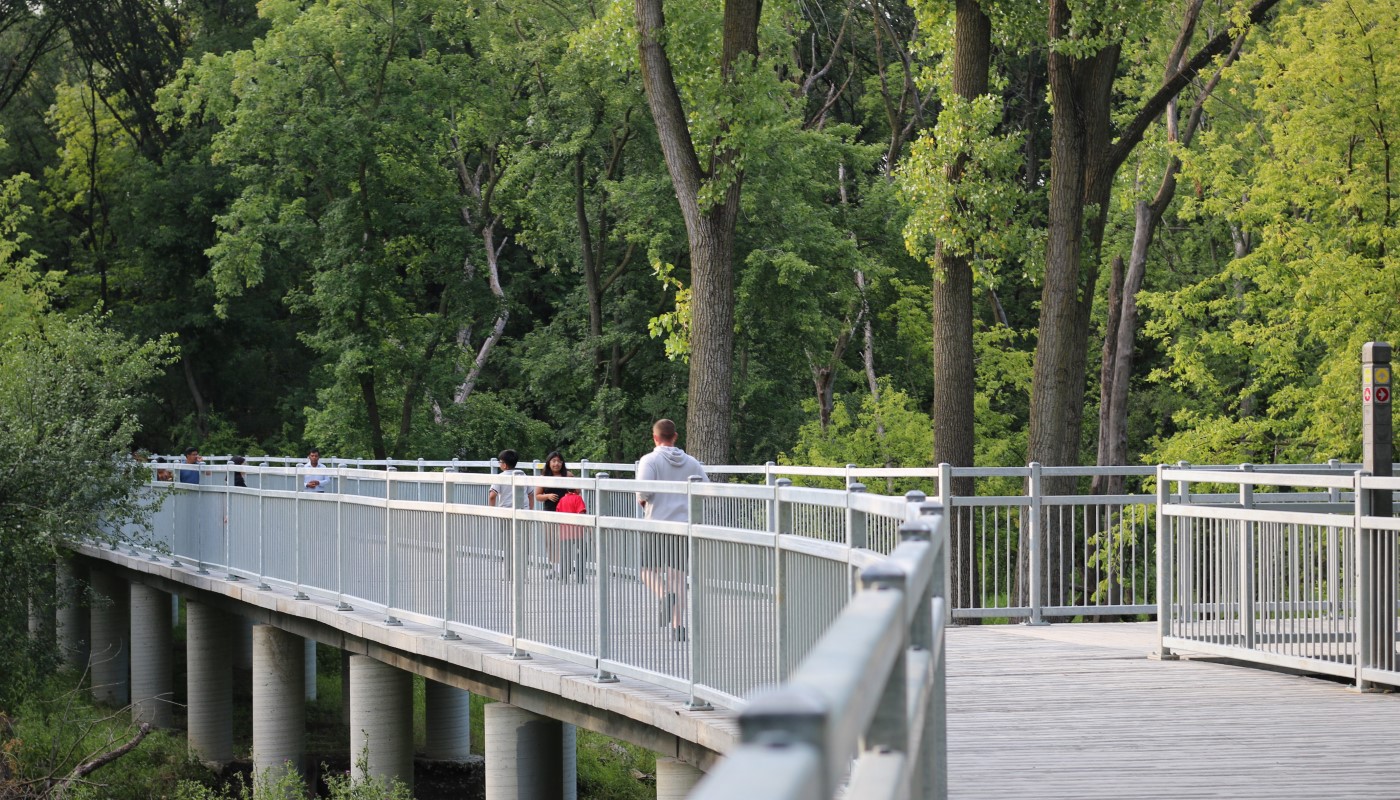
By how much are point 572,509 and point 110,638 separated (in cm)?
2245

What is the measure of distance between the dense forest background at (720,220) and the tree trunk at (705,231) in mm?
53

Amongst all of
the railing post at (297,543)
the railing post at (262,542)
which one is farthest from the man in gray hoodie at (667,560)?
the railing post at (262,542)

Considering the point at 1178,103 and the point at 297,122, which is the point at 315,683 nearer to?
the point at 297,122

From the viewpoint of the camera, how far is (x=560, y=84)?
3594cm

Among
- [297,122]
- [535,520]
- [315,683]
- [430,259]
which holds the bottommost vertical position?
[315,683]

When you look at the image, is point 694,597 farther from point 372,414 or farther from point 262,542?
point 372,414

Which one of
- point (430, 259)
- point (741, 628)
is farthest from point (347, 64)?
point (741, 628)

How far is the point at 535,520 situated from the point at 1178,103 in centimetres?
2874

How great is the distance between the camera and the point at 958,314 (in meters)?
20.3

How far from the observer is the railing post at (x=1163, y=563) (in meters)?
12.0

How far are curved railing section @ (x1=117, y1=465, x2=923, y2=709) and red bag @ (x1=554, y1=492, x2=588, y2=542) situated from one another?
3cm

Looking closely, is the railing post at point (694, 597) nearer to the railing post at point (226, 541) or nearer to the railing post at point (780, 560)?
the railing post at point (780, 560)

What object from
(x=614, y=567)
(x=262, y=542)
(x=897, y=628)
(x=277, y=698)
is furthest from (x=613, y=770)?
(x=897, y=628)

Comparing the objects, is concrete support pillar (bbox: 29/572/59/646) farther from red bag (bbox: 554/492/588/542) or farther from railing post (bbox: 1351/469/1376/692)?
railing post (bbox: 1351/469/1376/692)
